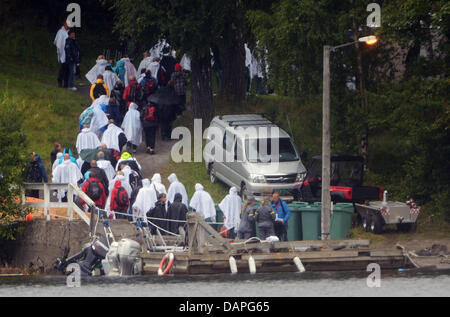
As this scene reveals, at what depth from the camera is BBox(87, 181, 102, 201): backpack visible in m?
35.9

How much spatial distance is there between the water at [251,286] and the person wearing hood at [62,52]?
14097mm

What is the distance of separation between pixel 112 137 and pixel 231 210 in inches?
206

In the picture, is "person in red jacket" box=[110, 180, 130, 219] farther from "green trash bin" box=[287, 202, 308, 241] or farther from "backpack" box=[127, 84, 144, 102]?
"backpack" box=[127, 84, 144, 102]

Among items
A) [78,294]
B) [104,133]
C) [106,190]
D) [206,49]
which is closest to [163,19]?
[206,49]

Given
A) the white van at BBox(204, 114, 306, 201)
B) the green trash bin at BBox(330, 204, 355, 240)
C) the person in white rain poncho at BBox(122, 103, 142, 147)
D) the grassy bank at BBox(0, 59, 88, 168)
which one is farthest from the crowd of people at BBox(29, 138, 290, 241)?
the grassy bank at BBox(0, 59, 88, 168)

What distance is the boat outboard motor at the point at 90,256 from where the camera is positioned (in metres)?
A: 33.6

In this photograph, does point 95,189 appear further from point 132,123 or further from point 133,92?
Answer: point 133,92

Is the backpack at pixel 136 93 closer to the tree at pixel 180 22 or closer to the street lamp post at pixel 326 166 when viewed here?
the tree at pixel 180 22

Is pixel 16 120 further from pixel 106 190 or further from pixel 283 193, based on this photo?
pixel 283 193

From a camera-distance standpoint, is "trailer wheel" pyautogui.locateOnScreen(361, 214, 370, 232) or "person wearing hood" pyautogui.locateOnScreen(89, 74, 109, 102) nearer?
"trailer wheel" pyautogui.locateOnScreen(361, 214, 370, 232)

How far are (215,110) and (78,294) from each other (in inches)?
542

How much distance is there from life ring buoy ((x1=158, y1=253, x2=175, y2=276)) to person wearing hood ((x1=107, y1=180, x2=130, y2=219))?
2798mm

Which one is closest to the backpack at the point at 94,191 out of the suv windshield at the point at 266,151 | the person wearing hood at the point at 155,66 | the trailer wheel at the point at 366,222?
the suv windshield at the point at 266,151

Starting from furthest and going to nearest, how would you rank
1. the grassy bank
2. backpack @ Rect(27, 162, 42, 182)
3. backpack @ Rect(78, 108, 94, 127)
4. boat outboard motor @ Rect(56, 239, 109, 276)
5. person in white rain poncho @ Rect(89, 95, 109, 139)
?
the grassy bank → person in white rain poncho @ Rect(89, 95, 109, 139) → backpack @ Rect(78, 108, 94, 127) → backpack @ Rect(27, 162, 42, 182) → boat outboard motor @ Rect(56, 239, 109, 276)
